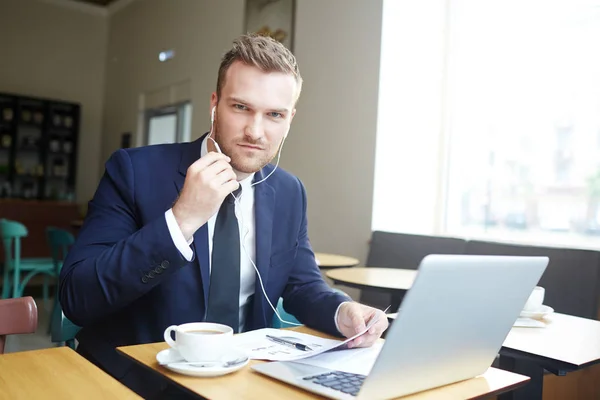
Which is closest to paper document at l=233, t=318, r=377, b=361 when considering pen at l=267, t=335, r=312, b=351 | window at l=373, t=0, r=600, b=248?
pen at l=267, t=335, r=312, b=351

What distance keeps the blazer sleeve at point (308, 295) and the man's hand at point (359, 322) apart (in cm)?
4

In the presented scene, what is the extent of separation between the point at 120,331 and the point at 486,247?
2691mm

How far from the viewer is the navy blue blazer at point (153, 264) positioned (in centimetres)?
108

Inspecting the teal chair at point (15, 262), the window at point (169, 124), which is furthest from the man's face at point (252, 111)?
the window at point (169, 124)

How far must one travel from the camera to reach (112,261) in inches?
42.6

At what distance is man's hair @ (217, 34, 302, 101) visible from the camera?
1.32m

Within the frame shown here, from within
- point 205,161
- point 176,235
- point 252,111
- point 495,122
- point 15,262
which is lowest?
point 15,262

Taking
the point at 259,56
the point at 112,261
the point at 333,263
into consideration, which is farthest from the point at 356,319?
the point at 333,263

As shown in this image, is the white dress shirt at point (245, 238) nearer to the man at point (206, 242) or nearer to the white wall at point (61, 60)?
the man at point (206, 242)

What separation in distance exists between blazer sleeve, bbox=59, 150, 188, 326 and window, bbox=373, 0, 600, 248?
3050 mm

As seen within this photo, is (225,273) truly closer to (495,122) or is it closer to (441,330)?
(441,330)

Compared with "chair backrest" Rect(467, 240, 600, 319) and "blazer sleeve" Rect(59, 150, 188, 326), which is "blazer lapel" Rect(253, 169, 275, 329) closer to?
"blazer sleeve" Rect(59, 150, 188, 326)

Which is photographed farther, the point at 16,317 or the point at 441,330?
the point at 16,317

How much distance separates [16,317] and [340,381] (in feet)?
2.42
